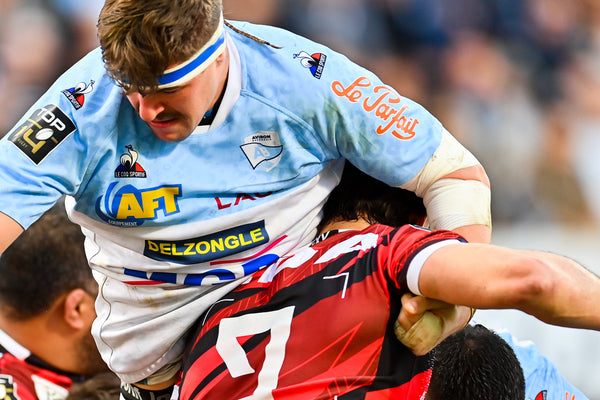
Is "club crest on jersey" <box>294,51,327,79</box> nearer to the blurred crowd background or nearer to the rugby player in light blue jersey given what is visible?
the rugby player in light blue jersey

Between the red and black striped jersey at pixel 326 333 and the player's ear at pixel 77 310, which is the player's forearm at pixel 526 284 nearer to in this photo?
the red and black striped jersey at pixel 326 333

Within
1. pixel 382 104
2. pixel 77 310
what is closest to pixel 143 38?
pixel 382 104

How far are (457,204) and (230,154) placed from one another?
548 millimetres

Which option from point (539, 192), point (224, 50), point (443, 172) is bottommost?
point (539, 192)

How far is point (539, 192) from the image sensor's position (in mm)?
4695

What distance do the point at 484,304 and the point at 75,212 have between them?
98 cm

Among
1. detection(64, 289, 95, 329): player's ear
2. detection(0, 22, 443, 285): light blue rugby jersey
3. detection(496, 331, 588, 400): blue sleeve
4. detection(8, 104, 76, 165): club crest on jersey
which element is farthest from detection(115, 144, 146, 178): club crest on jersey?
detection(496, 331, 588, 400): blue sleeve

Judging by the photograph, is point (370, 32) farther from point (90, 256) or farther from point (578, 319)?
point (578, 319)

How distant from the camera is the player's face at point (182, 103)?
178cm

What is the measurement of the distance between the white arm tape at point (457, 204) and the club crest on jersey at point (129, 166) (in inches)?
27.3

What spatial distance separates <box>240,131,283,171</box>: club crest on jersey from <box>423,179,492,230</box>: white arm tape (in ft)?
1.27

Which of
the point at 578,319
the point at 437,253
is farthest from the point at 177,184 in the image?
the point at 578,319

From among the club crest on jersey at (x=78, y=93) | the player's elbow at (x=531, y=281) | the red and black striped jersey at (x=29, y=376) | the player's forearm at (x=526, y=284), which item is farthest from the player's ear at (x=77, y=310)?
the player's elbow at (x=531, y=281)

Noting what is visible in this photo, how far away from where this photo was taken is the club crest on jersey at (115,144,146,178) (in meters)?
1.91
